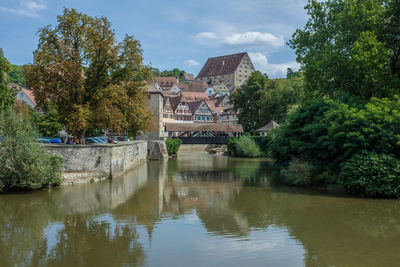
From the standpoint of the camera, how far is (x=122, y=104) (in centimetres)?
2405

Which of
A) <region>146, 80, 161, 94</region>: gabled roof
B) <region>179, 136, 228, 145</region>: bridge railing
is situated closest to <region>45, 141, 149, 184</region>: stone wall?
<region>146, 80, 161, 94</region>: gabled roof

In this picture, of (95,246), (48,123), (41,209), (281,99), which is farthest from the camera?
(281,99)

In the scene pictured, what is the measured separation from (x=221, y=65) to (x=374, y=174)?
123m

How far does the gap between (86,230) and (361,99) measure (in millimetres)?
16799

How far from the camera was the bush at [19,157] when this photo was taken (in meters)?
17.6

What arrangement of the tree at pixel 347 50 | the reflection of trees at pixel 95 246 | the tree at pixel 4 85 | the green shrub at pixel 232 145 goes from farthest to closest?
the green shrub at pixel 232 145 < the tree at pixel 4 85 < the tree at pixel 347 50 < the reflection of trees at pixel 95 246

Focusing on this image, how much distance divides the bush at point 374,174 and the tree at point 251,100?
36696 millimetres

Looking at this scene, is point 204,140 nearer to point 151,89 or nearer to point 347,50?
point 151,89

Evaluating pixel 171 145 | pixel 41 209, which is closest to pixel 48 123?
pixel 171 145

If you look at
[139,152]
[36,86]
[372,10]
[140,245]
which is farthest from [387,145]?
[139,152]

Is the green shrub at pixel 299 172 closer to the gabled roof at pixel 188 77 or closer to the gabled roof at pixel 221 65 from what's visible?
the gabled roof at pixel 221 65

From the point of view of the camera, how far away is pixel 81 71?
2355cm

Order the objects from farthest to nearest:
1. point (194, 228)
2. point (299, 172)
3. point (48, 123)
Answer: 1. point (48, 123)
2. point (299, 172)
3. point (194, 228)

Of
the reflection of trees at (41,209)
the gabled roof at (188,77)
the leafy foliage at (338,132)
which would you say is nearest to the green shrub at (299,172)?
the leafy foliage at (338,132)
